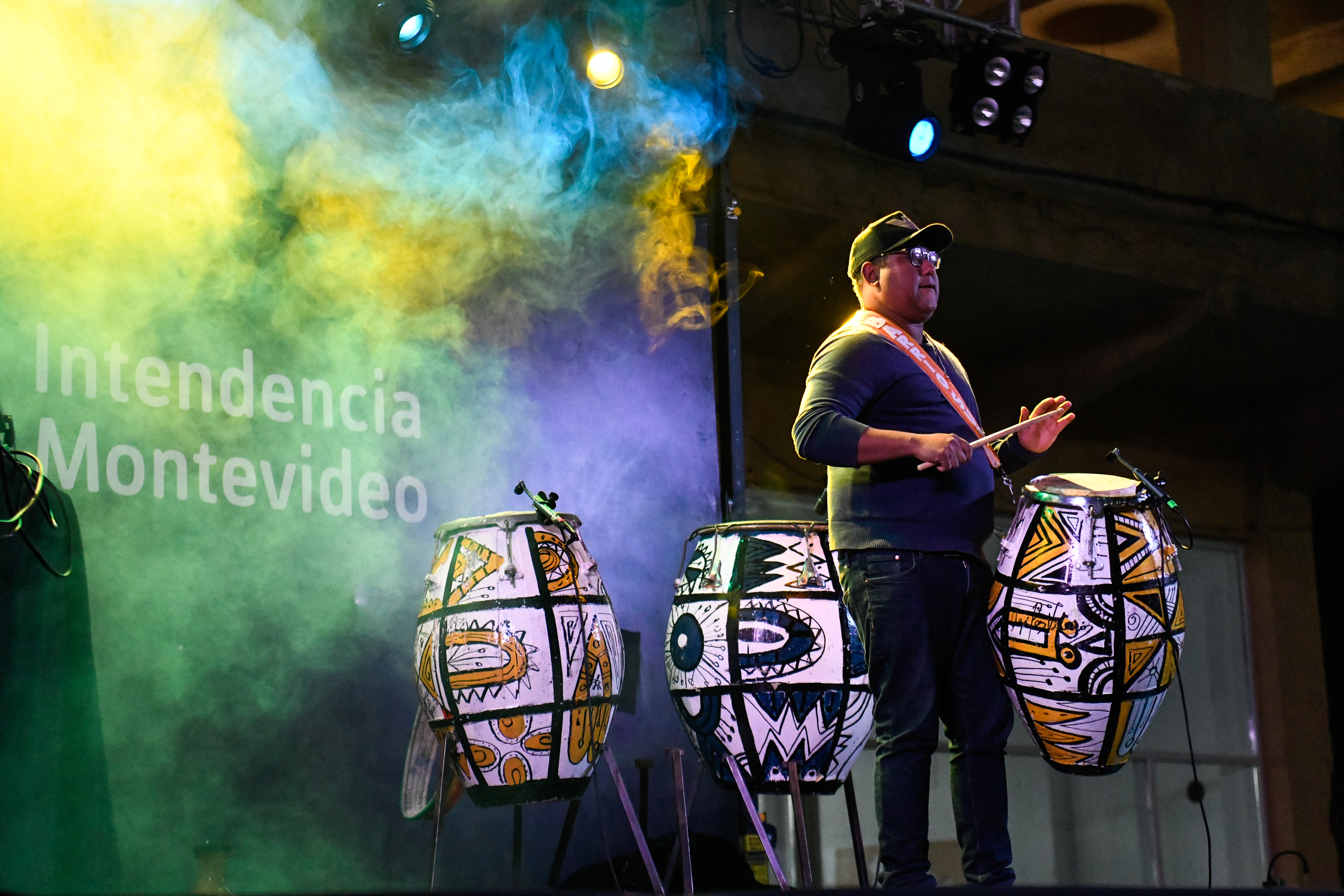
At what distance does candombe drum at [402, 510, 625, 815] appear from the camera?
119 inches

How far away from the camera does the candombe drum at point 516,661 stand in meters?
3.02

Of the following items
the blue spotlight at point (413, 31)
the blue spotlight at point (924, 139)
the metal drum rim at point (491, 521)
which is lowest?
the metal drum rim at point (491, 521)

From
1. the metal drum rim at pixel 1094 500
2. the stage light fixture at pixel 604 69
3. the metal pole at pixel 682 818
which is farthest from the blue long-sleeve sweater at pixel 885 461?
the stage light fixture at pixel 604 69

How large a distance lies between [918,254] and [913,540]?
0.63m

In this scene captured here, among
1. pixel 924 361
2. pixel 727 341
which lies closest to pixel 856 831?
pixel 924 361

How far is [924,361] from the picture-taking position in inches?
113

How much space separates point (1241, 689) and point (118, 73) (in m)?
7.01

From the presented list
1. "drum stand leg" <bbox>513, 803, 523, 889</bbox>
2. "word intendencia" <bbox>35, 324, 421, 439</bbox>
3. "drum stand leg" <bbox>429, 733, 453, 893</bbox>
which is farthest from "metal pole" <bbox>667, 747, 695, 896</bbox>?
"word intendencia" <bbox>35, 324, 421, 439</bbox>

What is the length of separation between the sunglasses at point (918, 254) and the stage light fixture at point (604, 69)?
4.73 ft

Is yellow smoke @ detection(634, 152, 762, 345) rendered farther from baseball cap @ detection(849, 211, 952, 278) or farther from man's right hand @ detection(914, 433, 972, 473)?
man's right hand @ detection(914, 433, 972, 473)

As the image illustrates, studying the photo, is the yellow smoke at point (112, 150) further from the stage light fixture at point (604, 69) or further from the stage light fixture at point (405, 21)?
the stage light fixture at point (604, 69)

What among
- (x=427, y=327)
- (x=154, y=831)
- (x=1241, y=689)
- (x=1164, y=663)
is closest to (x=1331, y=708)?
(x=1241, y=689)

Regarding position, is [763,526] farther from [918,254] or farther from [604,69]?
[604,69]

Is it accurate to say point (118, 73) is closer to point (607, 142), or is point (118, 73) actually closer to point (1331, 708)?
point (607, 142)
